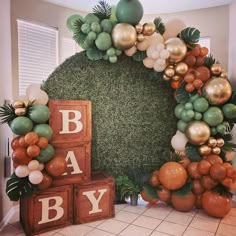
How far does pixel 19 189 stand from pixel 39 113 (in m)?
0.58

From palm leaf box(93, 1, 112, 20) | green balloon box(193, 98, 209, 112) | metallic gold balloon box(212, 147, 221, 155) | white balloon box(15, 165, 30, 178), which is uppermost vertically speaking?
palm leaf box(93, 1, 112, 20)

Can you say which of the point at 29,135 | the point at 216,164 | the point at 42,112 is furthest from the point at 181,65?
the point at 29,135

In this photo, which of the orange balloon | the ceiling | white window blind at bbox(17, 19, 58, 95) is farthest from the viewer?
the ceiling

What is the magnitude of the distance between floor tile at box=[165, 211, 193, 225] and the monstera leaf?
1.25 metres

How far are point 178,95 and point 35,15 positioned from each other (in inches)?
80.2

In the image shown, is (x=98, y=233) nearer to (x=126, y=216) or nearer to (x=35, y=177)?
(x=126, y=216)

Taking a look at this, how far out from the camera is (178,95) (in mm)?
2303

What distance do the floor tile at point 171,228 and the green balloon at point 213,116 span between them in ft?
3.10

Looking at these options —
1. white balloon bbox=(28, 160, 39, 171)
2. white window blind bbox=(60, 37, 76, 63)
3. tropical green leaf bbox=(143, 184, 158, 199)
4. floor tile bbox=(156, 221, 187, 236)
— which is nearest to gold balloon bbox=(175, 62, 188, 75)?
tropical green leaf bbox=(143, 184, 158, 199)

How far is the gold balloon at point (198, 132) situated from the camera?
2.09 m

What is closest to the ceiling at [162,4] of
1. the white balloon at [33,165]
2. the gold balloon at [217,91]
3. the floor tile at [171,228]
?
the gold balloon at [217,91]

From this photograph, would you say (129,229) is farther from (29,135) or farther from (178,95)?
(178,95)

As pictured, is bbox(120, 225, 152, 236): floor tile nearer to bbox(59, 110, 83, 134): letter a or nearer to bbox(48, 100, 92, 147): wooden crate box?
bbox(48, 100, 92, 147): wooden crate box

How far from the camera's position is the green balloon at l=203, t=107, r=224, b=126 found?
2.09 m
